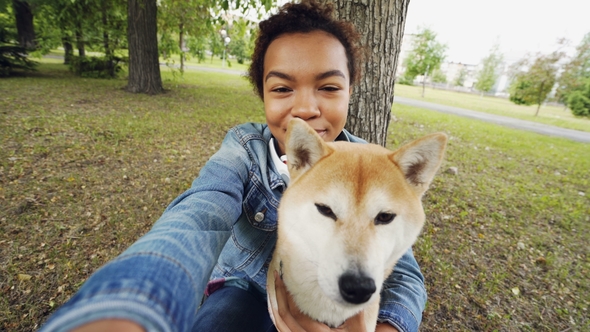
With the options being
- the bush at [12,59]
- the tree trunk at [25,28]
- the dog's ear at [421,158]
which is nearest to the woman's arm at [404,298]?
the dog's ear at [421,158]

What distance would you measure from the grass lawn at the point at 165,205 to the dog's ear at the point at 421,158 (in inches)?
67.1

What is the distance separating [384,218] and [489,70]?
58.7m

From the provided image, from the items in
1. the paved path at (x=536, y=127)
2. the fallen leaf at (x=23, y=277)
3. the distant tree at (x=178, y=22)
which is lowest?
the fallen leaf at (x=23, y=277)

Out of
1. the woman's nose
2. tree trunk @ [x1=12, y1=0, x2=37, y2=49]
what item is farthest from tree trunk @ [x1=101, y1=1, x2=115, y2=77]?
the woman's nose

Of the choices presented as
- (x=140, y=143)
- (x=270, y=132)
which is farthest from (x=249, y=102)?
(x=270, y=132)

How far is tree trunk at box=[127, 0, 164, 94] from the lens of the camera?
891 cm

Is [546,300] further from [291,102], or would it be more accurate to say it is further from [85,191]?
[85,191]

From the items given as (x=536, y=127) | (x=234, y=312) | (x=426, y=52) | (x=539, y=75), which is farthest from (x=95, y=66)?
(x=426, y=52)

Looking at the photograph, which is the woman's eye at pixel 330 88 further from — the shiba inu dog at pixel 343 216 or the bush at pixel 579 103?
the bush at pixel 579 103

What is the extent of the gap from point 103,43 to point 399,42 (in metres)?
13.7

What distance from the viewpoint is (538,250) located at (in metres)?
3.65

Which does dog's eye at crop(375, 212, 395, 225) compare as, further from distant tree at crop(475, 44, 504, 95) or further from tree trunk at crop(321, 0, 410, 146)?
distant tree at crop(475, 44, 504, 95)

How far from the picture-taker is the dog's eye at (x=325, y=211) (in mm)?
1438

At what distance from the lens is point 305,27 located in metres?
1.82
